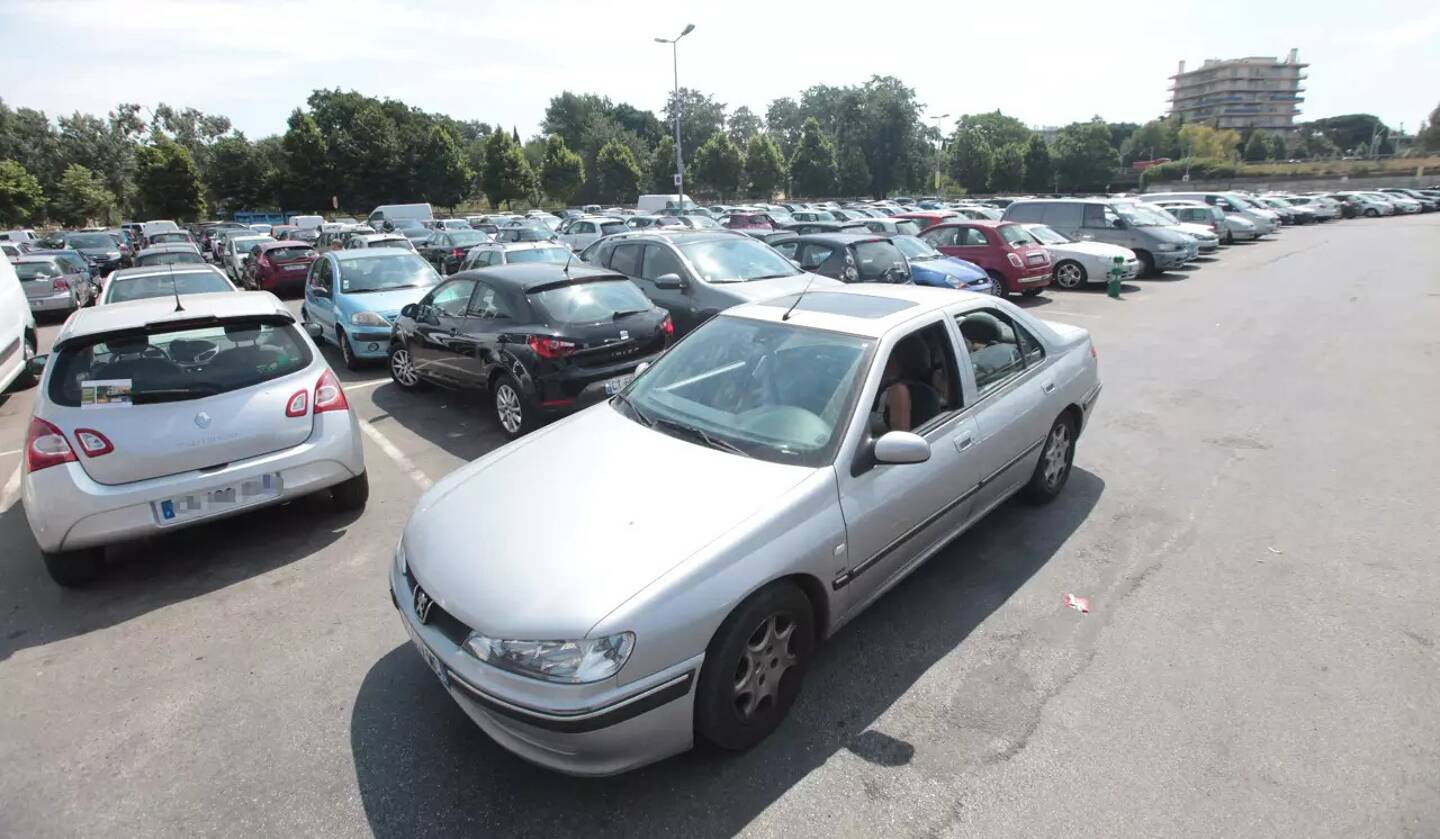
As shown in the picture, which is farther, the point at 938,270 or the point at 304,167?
the point at 304,167

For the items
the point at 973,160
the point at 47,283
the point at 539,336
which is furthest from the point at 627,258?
the point at 973,160

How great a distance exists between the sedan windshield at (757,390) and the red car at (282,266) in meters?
16.6

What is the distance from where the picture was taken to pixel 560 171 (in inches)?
2403

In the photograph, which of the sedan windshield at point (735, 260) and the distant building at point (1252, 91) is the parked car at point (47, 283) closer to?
the sedan windshield at point (735, 260)

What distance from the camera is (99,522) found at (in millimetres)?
4078

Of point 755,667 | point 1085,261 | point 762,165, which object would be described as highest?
point 762,165

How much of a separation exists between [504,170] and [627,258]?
52.4m

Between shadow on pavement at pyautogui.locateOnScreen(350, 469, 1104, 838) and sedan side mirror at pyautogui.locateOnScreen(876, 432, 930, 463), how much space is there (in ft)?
3.32

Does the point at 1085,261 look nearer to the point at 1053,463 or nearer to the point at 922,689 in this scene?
the point at 1053,463

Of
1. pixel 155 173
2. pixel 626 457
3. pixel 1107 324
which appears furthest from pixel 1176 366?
pixel 155 173

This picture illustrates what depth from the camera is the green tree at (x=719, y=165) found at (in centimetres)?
6128

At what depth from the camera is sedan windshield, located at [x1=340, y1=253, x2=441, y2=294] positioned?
10.7m

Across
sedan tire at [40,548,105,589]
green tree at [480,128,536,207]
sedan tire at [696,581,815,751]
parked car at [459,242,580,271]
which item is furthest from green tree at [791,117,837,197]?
sedan tire at [696,581,815,751]

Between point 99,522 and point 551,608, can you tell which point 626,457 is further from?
point 99,522
